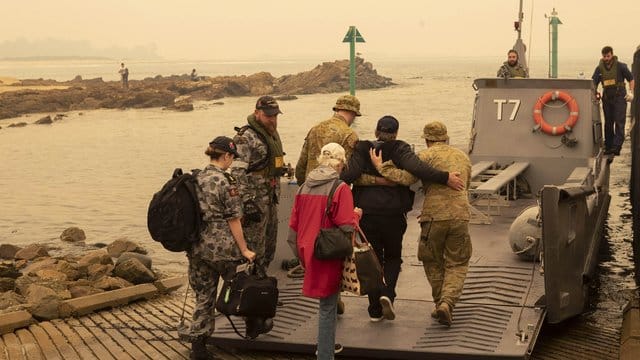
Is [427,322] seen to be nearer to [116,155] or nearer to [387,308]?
[387,308]

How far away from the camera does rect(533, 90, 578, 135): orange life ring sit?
13869mm

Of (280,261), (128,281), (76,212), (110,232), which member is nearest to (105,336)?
(280,261)

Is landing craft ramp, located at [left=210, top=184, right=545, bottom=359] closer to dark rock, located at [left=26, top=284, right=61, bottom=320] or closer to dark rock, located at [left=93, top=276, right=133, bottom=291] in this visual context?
dark rock, located at [left=26, top=284, right=61, bottom=320]

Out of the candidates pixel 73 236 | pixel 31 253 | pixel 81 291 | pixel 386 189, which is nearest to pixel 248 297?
pixel 386 189

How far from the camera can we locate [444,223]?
25.1ft

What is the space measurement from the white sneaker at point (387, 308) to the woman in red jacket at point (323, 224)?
114 centimetres

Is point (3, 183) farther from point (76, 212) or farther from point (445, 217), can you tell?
point (445, 217)

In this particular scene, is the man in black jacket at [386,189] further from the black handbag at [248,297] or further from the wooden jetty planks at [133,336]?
the wooden jetty planks at [133,336]

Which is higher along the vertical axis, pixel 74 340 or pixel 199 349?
pixel 199 349

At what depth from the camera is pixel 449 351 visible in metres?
7.27

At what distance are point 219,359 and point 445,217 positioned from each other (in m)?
2.14

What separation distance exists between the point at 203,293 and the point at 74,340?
1710 mm

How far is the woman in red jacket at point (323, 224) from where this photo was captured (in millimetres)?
6648

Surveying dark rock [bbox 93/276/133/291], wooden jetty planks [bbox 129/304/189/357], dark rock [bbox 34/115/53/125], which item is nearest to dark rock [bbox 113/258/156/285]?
dark rock [bbox 93/276/133/291]
